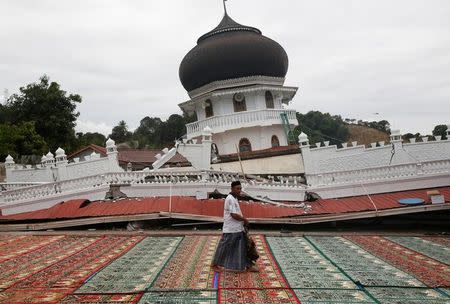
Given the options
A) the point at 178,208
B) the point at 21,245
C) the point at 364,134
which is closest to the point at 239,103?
the point at 178,208

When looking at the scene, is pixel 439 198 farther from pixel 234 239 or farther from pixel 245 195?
pixel 234 239

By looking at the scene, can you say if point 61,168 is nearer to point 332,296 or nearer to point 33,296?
point 33,296

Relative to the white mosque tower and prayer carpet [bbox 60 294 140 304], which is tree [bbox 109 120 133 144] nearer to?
the white mosque tower

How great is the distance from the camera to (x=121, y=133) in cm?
4841

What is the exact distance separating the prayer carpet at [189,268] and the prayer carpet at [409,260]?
2588 mm

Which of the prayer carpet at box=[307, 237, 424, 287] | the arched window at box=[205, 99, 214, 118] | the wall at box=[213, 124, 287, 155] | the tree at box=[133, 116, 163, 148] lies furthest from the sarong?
the tree at box=[133, 116, 163, 148]

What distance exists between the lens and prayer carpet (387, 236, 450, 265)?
6.68 metres

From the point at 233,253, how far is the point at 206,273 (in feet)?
1.35

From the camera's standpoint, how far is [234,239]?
5.25 metres

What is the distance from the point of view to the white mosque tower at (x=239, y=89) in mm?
19719

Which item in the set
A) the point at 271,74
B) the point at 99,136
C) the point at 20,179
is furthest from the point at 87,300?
Result: the point at 99,136

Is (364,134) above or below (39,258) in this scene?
above

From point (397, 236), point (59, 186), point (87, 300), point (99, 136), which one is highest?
point (99, 136)

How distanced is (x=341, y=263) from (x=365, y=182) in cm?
731
